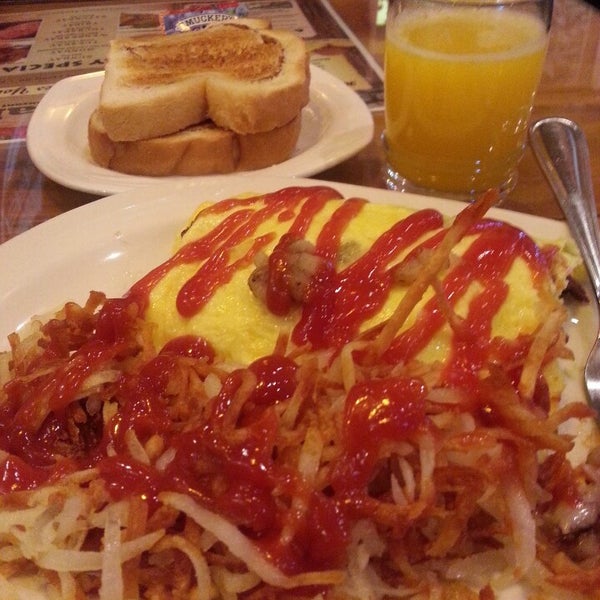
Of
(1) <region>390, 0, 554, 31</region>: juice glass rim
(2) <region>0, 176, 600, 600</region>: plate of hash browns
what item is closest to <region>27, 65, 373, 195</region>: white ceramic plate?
(1) <region>390, 0, 554, 31</region>: juice glass rim

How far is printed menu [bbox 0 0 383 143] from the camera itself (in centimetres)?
349

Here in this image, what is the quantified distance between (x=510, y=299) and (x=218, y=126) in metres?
1.64

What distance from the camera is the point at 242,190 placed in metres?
2.37

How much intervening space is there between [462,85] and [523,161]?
64cm

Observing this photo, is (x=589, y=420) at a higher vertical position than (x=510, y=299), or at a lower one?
lower

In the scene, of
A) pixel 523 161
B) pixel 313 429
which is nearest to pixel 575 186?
pixel 523 161

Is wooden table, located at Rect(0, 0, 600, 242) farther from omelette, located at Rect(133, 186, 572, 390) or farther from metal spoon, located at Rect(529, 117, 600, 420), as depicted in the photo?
omelette, located at Rect(133, 186, 572, 390)

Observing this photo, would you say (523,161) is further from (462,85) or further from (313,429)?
(313,429)

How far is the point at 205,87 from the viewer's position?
283 centimetres

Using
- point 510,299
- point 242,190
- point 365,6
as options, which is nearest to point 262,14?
point 365,6

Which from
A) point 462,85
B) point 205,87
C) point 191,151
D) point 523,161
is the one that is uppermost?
point 462,85

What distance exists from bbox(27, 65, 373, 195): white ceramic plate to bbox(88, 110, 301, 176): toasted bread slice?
0.19 ft

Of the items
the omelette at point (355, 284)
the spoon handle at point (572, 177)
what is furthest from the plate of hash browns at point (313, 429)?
the spoon handle at point (572, 177)

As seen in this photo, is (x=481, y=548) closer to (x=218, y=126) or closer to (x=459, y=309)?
(x=459, y=309)
